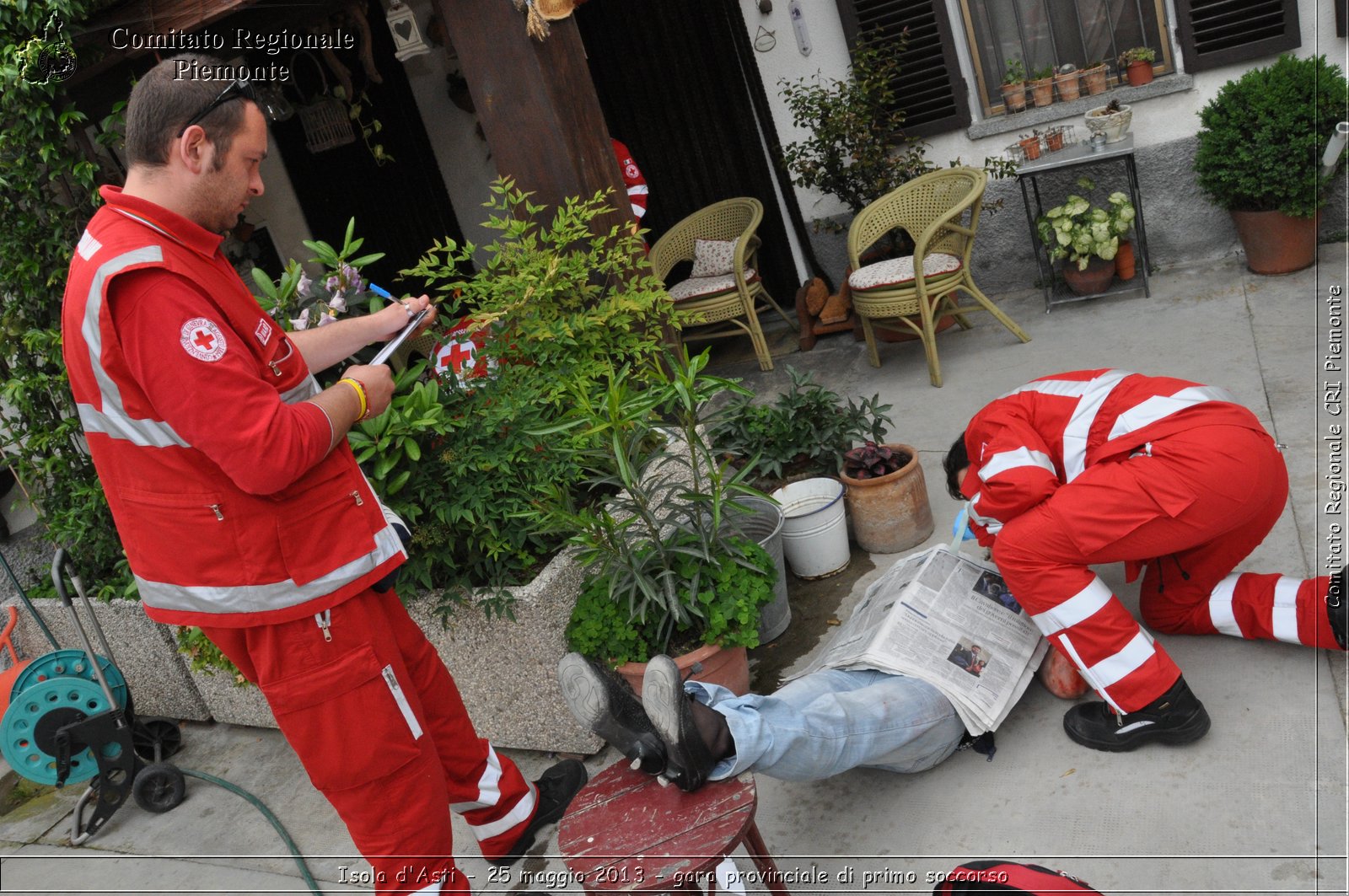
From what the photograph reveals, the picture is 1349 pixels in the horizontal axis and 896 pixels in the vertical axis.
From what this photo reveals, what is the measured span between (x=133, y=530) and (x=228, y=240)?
555 centimetres

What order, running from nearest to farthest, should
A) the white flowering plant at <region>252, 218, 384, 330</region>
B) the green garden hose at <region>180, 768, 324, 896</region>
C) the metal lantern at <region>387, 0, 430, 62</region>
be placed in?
1. the green garden hose at <region>180, 768, 324, 896</region>
2. the white flowering plant at <region>252, 218, 384, 330</region>
3. the metal lantern at <region>387, 0, 430, 62</region>

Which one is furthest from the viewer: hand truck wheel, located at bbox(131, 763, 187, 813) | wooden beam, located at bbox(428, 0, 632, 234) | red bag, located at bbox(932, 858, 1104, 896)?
wooden beam, located at bbox(428, 0, 632, 234)

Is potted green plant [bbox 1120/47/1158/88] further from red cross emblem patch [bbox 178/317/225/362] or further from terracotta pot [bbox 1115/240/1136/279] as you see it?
red cross emblem patch [bbox 178/317/225/362]

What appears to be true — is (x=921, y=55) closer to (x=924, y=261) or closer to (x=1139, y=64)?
(x=1139, y=64)

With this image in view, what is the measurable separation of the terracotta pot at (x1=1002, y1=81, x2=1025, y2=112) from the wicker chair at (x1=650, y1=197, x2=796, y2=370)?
62.5 inches

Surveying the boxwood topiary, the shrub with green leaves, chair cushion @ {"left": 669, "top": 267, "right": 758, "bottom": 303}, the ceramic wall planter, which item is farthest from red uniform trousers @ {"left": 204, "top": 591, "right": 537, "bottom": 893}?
the boxwood topiary

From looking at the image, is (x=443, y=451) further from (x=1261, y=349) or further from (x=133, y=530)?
(x=1261, y=349)

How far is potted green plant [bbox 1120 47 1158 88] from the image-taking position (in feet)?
19.2

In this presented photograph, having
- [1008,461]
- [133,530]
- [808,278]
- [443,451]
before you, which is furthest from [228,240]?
[1008,461]

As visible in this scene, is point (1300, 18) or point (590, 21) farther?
point (590, 21)

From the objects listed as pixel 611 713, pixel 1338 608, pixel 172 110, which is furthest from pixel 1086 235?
pixel 172 110

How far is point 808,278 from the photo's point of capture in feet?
22.6

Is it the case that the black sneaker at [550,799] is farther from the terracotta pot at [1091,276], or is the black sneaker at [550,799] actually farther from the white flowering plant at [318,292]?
the terracotta pot at [1091,276]

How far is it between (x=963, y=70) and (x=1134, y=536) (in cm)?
434
